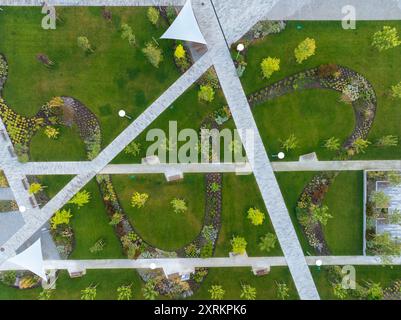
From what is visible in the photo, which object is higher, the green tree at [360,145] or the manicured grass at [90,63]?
the manicured grass at [90,63]

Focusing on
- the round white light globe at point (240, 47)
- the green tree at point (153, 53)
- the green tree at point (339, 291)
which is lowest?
the green tree at point (339, 291)

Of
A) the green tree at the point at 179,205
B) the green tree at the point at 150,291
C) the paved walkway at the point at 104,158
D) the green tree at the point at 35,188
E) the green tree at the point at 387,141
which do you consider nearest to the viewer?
the green tree at the point at 387,141

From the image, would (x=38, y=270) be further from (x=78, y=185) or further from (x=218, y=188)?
(x=218, y=188)

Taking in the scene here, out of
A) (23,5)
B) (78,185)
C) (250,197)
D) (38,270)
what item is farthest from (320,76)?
(38,270)

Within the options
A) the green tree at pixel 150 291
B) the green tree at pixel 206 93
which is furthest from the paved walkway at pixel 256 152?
the green tree at pixel 150 291

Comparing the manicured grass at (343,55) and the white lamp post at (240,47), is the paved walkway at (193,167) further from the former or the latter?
the white lamp post at (240,47)

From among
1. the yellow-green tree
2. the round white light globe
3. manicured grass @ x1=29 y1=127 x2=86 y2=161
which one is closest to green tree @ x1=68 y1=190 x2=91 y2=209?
manicured grass @ x1=29 y1=127 x2=86 y2=161

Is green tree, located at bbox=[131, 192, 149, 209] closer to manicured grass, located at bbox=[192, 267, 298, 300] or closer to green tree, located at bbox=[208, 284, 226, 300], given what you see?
manicured grass, located at bbox=[192, 267, 298, 300]
